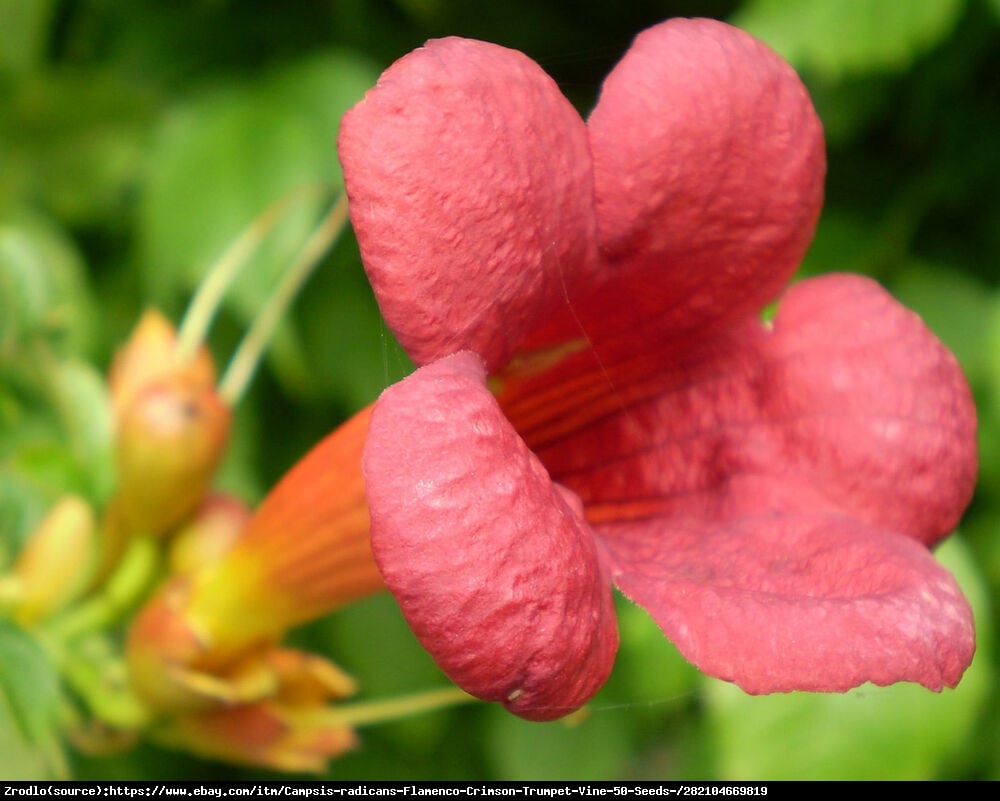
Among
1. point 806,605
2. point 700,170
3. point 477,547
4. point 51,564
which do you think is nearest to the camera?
point 477,547

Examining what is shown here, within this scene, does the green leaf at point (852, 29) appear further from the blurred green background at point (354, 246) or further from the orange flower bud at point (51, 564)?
the orange flower bud at point (51, 564)

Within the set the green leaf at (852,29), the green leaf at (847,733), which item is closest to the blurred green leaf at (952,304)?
A: the green leaf at (852,29)

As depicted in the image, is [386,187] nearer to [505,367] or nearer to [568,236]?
[568,236]

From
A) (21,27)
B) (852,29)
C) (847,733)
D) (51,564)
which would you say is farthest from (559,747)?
(21,27)

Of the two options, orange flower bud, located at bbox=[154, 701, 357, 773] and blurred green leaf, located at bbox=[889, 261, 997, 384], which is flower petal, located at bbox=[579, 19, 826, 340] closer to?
Result: orange flower bud, located at bbox=[154, 701, 357, 773]

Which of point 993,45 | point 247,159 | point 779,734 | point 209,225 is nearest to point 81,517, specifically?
point 209,225

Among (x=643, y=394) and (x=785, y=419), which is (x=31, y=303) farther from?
(x=785, y=419)
